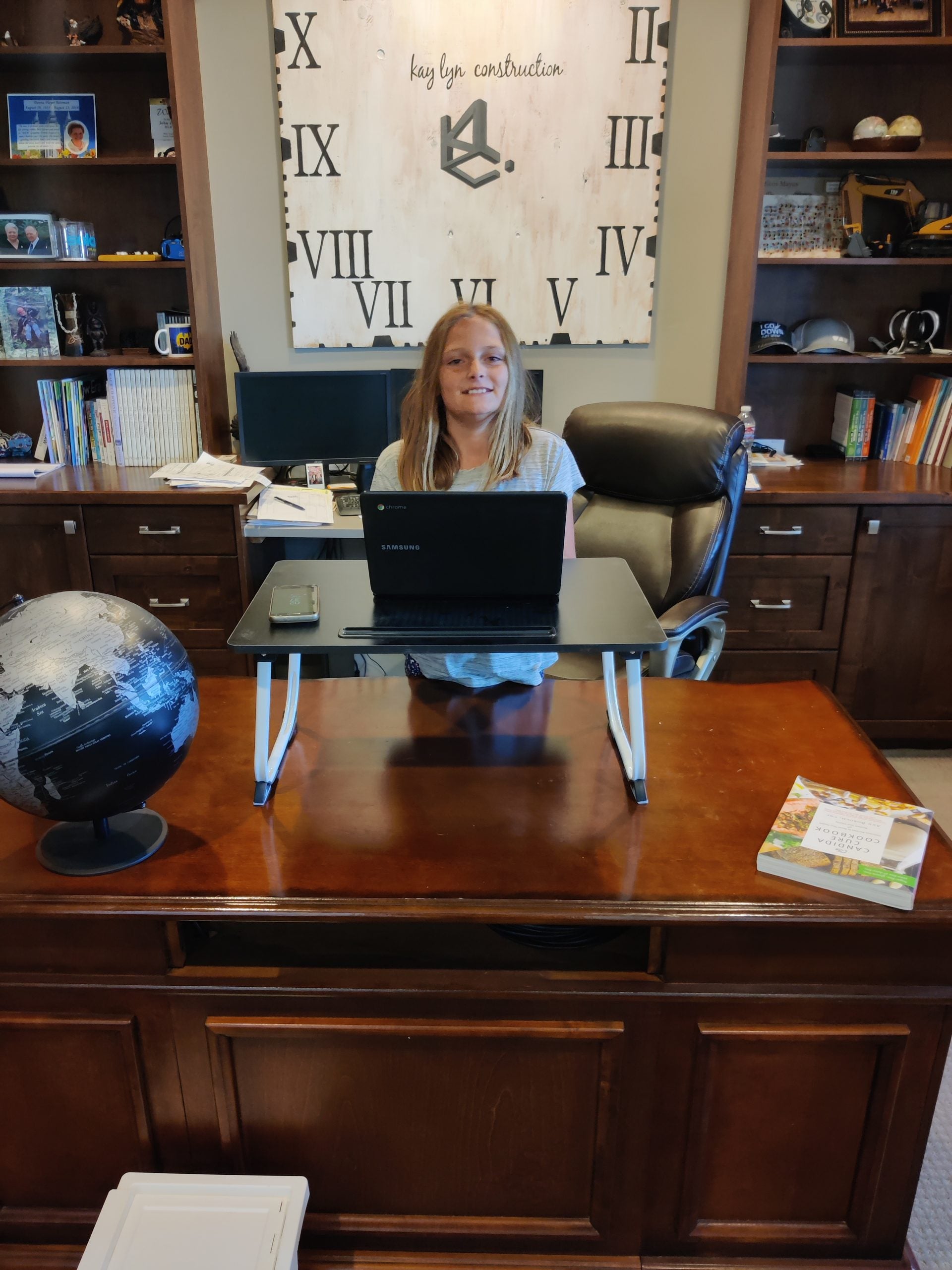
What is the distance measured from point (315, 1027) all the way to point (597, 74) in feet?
9.75

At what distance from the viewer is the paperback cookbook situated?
3.88ft

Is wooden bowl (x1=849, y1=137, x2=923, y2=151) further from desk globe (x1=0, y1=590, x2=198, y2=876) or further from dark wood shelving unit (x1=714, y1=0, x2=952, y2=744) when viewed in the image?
desk globe (x1=0, y1=590, x2=198, y2=876)

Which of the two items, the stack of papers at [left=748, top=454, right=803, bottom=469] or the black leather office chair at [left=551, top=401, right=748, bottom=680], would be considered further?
the stack of papers at [left=748, top=454, right=803, bottom=469]

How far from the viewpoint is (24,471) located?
3.05 m

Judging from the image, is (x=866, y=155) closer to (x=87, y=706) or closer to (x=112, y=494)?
(x=112, y=494)

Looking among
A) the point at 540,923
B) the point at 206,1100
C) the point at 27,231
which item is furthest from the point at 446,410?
the point at 27,231

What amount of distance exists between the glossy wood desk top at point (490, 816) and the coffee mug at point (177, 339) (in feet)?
5.78

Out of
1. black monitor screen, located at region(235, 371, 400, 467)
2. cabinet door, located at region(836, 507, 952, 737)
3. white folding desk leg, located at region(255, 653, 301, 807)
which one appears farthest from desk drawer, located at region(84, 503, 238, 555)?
cabinet door, located at region(836, 507, 952, 737)

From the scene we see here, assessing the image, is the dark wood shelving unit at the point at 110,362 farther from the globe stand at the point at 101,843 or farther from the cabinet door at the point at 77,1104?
the cabinet door at the point at 77,1104

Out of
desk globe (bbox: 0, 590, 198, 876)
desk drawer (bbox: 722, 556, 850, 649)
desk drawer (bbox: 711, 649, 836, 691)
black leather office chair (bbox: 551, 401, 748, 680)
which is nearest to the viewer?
desk globe (bbox: 0, 590, 198, 876)

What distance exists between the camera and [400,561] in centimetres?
133

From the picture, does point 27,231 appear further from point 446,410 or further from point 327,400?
point 446,410

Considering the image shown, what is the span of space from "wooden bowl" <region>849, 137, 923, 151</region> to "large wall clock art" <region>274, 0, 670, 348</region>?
640mm

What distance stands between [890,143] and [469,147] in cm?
132
